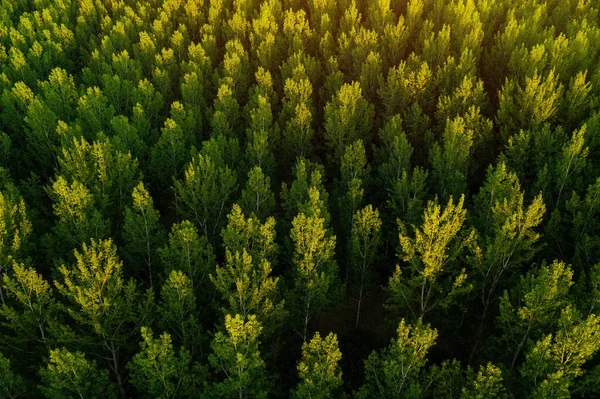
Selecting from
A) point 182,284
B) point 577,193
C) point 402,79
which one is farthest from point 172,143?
point 577,193

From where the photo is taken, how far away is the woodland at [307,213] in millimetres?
29984

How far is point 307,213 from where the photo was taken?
36.6 metres

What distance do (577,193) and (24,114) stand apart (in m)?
62.6

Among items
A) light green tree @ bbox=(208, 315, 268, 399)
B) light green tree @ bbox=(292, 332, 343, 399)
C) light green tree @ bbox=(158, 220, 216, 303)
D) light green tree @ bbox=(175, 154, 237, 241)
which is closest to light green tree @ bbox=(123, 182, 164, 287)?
light green tree @ bbox=(158, 220, 216, 303)

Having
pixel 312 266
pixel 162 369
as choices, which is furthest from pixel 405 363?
pixel 162 369

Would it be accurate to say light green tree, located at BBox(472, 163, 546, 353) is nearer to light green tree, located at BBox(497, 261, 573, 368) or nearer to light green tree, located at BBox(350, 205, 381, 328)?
light green tree, located at BBox(497, 261, 573, 368)

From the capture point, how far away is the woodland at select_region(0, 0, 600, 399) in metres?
30.0

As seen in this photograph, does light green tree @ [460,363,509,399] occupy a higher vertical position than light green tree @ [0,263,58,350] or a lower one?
lower

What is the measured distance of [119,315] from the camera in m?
32.6

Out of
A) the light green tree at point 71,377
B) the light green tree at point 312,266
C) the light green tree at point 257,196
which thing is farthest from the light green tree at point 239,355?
the light green tree at point 257,196

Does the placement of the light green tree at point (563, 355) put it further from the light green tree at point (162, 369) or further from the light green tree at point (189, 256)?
the light green tree at point (189, 256)

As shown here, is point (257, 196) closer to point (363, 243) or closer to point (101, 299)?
point (363, 243)

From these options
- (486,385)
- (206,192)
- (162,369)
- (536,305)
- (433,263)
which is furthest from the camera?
(206,192)

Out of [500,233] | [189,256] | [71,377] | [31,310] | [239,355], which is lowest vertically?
[71,377]
